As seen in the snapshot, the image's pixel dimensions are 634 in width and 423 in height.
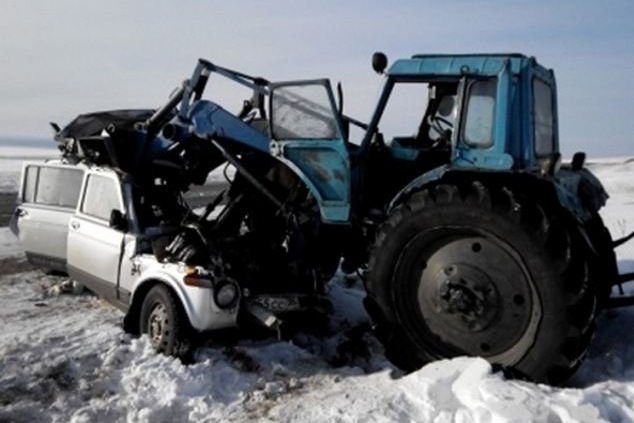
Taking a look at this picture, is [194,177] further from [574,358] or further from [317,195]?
[574,358]

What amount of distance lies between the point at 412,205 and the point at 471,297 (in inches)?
36.3

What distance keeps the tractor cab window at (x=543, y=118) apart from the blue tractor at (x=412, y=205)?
0.02m

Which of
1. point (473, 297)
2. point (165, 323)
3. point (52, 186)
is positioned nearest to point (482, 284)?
point (473, 297)

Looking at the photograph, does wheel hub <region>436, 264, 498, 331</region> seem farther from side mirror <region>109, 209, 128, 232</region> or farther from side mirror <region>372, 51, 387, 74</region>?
side mirror <region>109, 209, 128, 232</region>

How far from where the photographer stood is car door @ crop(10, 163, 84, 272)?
340 inches

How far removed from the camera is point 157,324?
639 centimetres

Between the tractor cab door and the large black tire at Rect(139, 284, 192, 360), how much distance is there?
5.59ft

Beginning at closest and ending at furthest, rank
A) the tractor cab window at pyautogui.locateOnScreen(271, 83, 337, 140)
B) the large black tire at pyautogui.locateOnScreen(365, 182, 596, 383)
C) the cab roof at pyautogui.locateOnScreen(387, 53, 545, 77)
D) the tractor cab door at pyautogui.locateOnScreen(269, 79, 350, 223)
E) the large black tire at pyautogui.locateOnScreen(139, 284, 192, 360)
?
the large black tire at pyautogui.locateOnScreen(365, 182, 596, 383) → the cab roof at pyautogui.locateOnScreen(387, 53, 545, 77) → the large black tire at pyautogui.locateOnScreen(139, 284, 192, 360) → the tractor cab door at pyautogui.locateOnScreen(269, 79, 350, 223) → the tractor cab window at pyautogui.locateOnScreen(271, 83, 337, 140)

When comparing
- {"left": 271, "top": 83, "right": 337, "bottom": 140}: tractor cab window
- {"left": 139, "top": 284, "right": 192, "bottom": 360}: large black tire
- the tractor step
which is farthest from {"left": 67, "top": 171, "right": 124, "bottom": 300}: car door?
the tractor step

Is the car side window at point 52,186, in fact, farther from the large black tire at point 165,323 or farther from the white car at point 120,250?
the large black tire at point 165,323

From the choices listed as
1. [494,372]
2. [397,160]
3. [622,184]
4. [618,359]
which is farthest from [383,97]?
[622,184]

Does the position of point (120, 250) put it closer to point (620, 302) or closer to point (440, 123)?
point (440, 123)

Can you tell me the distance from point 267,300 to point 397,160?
77.0 inches

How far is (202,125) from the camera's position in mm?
7293
